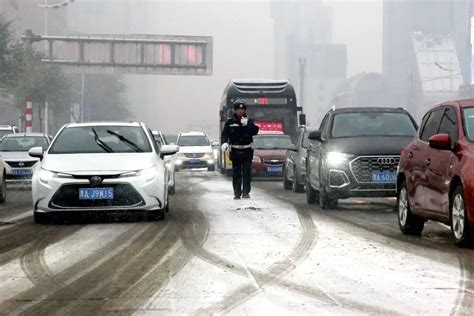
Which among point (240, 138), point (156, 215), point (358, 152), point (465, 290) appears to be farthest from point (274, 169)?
point (465, 290)

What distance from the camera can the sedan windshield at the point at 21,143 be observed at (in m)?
28.1

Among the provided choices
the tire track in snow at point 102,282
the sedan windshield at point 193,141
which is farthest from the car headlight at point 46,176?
the sedan windshield at point 193,141

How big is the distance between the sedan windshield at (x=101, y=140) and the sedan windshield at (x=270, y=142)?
17085 mm

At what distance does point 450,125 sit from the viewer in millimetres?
10938

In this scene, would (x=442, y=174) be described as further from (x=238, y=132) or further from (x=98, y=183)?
(x=238, y=132)

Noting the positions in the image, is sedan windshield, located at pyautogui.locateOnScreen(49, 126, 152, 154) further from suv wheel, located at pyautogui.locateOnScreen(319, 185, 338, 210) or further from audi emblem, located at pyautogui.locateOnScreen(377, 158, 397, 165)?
audi emblem, located at pyautogui.locateOnScreen(377, 158, 397, 165)

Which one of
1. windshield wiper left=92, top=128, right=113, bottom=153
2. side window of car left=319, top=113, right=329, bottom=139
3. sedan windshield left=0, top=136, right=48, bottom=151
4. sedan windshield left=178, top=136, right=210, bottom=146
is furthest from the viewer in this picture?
sedan windshield left=178, top=136, right=210, bottom=146

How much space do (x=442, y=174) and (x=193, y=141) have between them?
32.3 meters

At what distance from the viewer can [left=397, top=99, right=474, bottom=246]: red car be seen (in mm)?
9766

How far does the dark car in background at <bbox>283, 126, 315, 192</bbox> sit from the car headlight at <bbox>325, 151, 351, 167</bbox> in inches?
222

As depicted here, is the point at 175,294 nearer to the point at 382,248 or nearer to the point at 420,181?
the point at 382,248

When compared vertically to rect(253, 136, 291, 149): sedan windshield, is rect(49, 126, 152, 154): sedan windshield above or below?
above

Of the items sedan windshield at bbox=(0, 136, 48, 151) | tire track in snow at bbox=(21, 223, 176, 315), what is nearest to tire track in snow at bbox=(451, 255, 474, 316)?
tire track in snow at bbox=(21, 223, 176, 315)

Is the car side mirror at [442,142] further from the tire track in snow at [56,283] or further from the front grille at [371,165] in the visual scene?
the front grille at [371,165]
